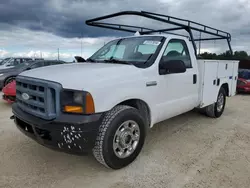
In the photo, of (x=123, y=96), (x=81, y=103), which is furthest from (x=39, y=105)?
(x=123, y=96)

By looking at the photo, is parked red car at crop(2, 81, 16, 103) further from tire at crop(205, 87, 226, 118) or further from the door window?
tire at crop(205, 87, 226, 118)

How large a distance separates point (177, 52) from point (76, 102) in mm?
2270

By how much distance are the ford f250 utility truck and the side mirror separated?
15mm

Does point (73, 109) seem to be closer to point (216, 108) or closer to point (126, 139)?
point (126, 139)

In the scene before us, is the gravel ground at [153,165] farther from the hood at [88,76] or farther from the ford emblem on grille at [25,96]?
the hood at [88,76]

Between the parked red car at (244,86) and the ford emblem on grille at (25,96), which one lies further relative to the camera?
the parked red car at (244,86)

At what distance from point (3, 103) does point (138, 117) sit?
5.69m

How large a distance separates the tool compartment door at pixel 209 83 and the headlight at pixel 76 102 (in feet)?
9.28

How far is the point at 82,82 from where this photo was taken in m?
2.34

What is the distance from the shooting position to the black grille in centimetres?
236

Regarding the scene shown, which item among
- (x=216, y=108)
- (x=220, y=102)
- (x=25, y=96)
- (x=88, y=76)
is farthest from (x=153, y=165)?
(x=220, y=102)

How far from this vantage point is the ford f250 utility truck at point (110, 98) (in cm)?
233

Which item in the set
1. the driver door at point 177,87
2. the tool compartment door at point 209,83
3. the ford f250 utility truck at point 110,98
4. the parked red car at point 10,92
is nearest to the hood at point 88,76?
the ford f250 utility truck at point 110,98

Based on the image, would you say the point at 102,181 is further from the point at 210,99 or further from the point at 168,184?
the point at 210,99
